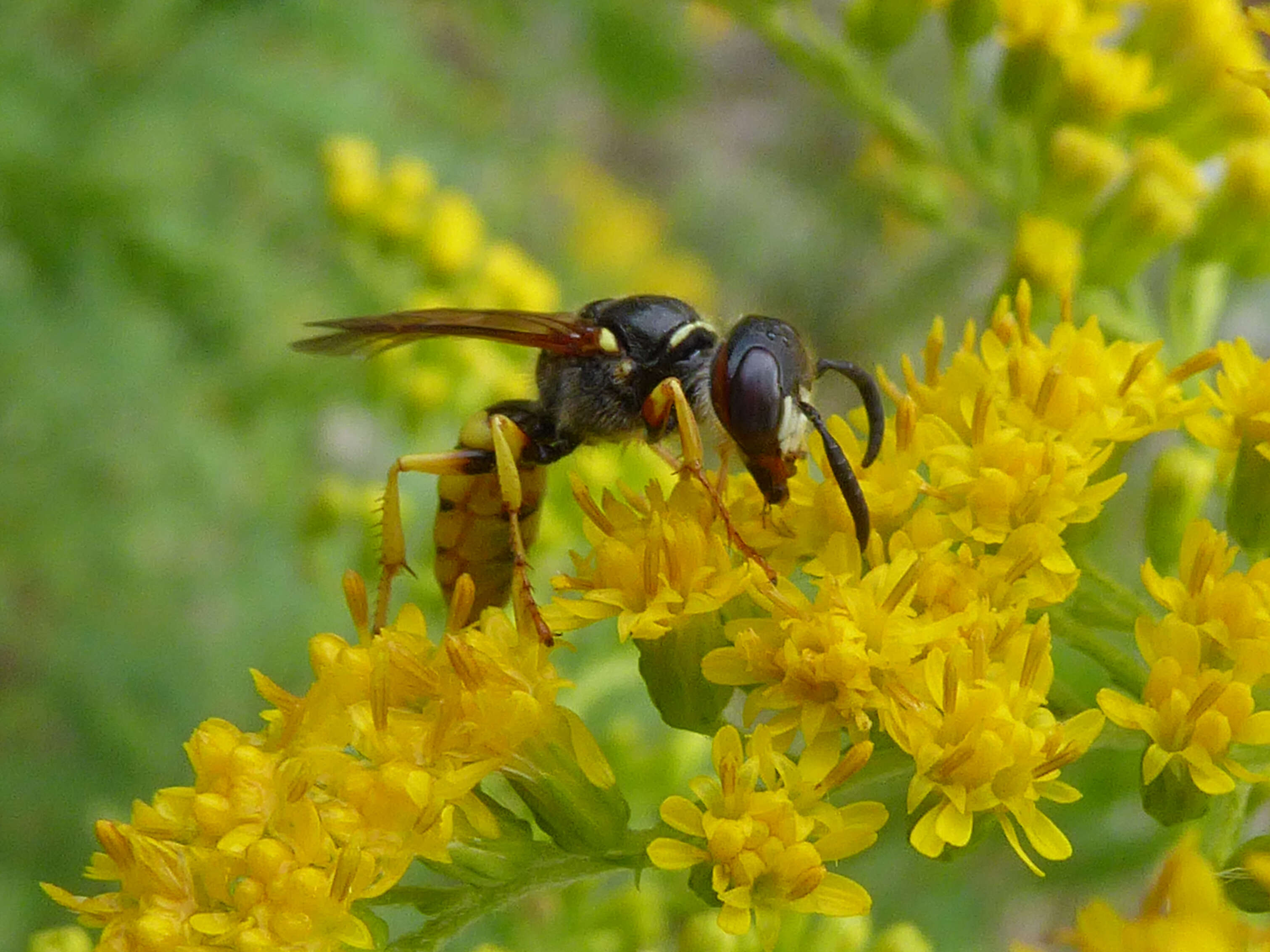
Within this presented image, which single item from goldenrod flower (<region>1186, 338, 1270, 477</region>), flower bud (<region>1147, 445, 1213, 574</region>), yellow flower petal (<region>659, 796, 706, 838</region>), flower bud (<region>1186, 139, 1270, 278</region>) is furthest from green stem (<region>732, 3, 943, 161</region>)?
yellow flower petal (<region>659, 796, 706, 838</region>)

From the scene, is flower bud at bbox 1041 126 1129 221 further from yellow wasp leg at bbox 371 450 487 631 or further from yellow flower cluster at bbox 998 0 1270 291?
yellow wasp leg at bbox 371 450 487 631

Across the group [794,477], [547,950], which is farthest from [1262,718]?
[547,950]

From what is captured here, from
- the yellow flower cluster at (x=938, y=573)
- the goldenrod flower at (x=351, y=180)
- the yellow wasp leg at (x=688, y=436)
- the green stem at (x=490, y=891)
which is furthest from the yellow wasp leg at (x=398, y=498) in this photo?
the goldenrod flower at (x=351, y=180)

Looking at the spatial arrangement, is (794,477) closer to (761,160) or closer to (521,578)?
(521,578)

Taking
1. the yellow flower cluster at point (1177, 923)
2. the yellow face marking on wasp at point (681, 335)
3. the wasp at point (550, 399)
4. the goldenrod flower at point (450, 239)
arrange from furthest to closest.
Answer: the goldenrod flower at point (450, 239) → the yellow face marking on wasp at point (681, 335) → the wasp at point (550, 399) → the yellow flower cluster at point (1177, 923)

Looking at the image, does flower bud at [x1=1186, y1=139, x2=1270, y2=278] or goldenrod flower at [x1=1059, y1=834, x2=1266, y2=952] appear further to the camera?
flower bud at [x1=1186, y1=139, x2=1270, y2=278]

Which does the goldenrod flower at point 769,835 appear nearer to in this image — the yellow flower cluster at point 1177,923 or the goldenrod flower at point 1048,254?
the yellow flower cluster at point 1177,923

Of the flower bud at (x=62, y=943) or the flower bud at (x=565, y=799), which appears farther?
the flower bud at (x=62, y=943)
